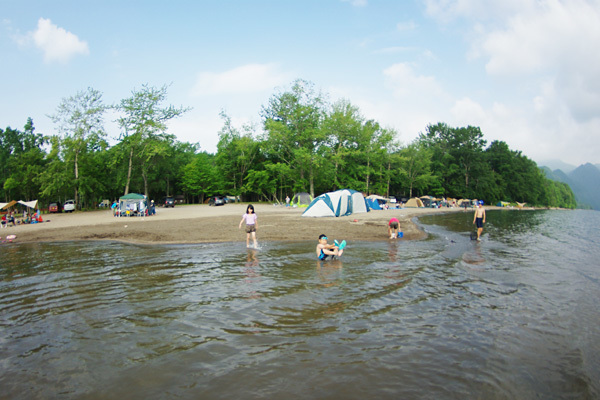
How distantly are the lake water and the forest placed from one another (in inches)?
1482

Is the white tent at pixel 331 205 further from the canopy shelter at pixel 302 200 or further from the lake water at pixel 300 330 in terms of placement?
the lake water at pixel 300 330

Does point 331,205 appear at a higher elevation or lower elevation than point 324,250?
higher

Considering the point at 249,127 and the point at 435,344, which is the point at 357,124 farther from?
the point at 435,344

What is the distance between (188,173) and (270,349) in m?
66.8

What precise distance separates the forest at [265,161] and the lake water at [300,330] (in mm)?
37645

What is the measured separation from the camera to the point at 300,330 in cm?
593

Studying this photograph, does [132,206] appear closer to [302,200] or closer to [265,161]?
[302,200]

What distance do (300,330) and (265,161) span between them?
6063 cm

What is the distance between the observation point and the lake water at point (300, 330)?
4.32 metres

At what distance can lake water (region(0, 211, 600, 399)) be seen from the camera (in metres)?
4.32

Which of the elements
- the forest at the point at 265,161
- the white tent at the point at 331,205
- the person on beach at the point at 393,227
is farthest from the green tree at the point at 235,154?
the person on beach at the point at 393,227

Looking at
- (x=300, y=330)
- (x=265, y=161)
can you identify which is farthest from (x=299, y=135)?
(x=300, y=330)

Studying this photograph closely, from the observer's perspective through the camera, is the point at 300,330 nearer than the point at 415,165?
Yes

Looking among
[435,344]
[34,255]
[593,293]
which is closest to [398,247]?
[593,293]
